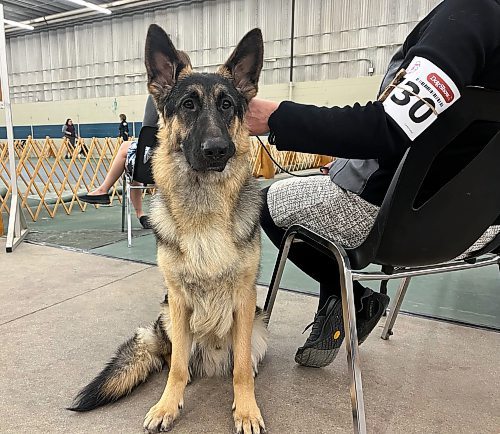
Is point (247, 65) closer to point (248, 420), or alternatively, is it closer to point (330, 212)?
point (330, 212)

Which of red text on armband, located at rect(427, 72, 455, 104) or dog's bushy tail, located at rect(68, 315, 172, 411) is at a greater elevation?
red text on armband, located at rect(427, 72, 455, 104)

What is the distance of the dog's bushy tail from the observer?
1349mm

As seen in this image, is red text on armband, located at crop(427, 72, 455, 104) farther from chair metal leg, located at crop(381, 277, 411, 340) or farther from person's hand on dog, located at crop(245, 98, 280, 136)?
chair metal leg, located at crop(381, 277, 411, 340)

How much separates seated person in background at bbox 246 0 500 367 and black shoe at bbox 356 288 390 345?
13.1 inches

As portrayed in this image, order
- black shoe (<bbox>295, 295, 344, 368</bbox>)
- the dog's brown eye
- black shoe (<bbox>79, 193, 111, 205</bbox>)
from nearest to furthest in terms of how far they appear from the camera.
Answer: the dog's brown eye → black shoe (<bbox>295, 295, 344, 368</bbox>) → black shoe (<bbox>79, 193, 111, 205</bbox>)

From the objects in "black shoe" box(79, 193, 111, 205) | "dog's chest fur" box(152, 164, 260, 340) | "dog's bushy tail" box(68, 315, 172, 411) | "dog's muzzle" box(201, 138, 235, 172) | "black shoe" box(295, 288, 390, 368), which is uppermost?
"dog's muzzle" box(201, 138, 235, 172)

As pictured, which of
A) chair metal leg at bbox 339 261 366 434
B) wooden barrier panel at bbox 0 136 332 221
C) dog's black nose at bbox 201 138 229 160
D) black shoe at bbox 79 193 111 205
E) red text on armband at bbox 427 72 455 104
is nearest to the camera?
red text on armband at bbox 427 72 455 104

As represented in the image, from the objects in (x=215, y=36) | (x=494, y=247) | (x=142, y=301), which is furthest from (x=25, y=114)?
(x=494, y=247)

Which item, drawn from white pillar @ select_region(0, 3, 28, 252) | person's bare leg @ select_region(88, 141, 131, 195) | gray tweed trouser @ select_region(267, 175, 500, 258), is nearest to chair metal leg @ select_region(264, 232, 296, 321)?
gray tweed trouser @ select_region(267, 175, 500, 258)

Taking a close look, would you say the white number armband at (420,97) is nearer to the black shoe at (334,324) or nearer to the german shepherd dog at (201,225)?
the german shepherd dog at (201,225)

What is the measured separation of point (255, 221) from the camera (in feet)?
4.78

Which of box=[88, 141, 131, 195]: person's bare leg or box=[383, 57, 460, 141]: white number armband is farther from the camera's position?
box=[88, 141, 131, 195]: person's bare leg

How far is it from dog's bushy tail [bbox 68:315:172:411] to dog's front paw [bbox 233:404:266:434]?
38 cm

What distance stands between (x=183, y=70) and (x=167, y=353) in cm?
102
